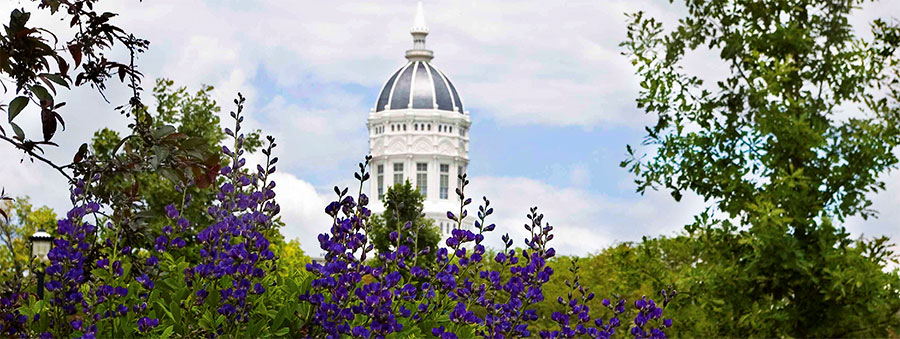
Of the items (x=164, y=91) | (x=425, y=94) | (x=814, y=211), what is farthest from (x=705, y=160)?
(x=425, y=94)

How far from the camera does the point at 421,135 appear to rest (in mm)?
139375

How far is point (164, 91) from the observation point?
23547 mm

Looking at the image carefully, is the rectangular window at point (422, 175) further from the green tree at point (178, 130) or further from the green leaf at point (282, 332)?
the green leaf at point (282, 332)

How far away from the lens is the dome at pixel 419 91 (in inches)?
5551

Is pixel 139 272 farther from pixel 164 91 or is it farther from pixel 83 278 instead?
pixel 164 91

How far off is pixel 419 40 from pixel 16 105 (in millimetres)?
145452

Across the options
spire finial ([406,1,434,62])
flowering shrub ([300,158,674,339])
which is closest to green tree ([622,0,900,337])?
flowering shrub ([300,158,674,339])

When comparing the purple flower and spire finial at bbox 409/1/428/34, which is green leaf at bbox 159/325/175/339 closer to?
the purple flower

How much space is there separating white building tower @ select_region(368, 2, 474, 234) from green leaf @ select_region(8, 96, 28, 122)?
5211 inches

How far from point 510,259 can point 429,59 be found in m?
142

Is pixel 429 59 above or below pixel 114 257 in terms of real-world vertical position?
above

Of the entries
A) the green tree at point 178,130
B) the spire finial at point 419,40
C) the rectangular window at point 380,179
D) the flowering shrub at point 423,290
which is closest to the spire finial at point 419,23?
the spire finial at point 419,40

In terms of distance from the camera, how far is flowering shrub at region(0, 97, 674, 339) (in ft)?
13.1

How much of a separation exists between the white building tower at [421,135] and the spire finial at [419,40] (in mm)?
1966
